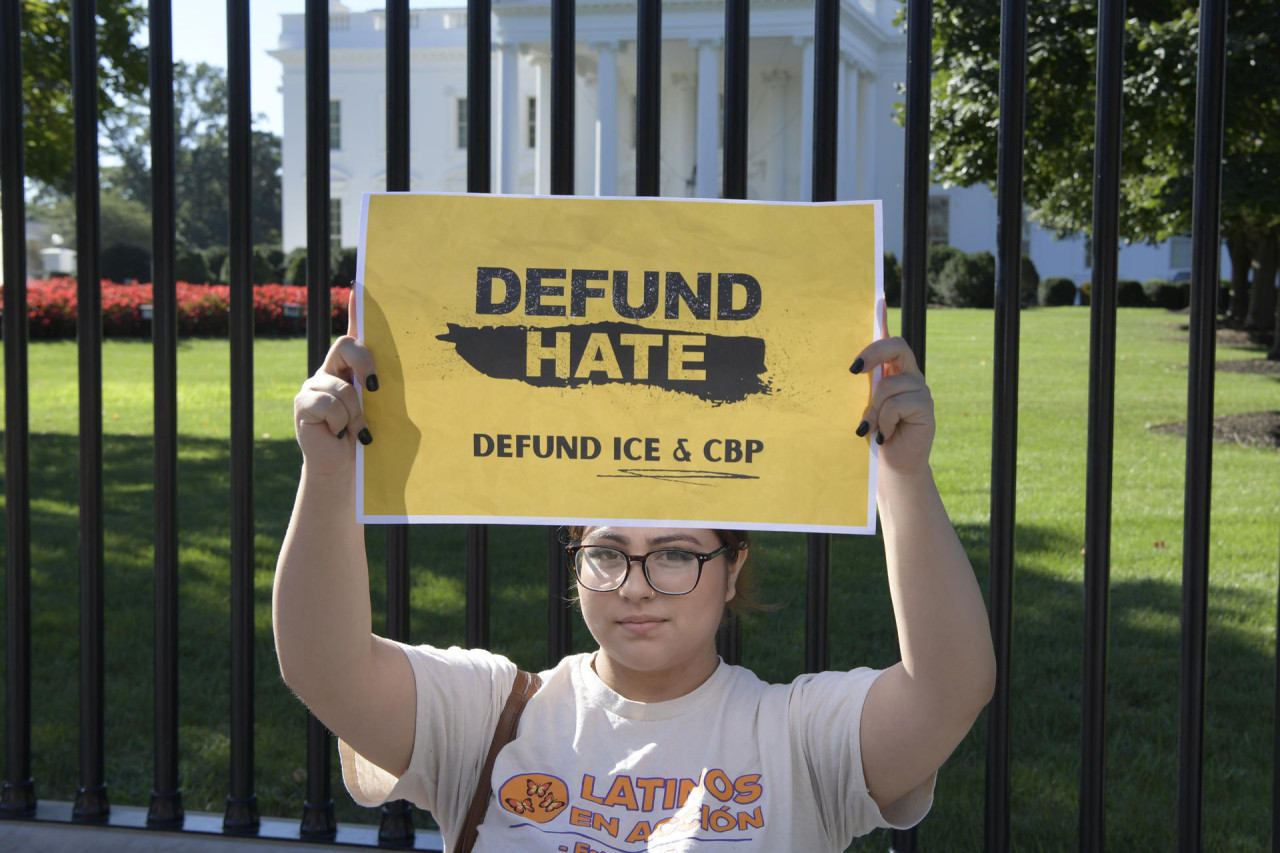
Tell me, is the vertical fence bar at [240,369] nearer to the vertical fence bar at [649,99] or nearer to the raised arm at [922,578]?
the vertical fence bar at [649,99]

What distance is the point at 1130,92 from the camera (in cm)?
1063

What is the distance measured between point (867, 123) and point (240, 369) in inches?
1464

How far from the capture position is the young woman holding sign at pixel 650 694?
4.77 feet

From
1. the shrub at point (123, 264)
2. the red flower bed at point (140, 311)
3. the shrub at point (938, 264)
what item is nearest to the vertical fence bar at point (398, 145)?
the red flower bed at point (140, 311)

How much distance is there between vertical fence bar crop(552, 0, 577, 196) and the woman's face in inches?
30.1

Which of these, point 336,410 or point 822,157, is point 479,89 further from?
point 336,410

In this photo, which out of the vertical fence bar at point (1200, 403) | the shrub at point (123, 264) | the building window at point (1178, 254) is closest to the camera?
the vertical fence bar at point (1200, 403)

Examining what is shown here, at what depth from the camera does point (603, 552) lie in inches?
61.5

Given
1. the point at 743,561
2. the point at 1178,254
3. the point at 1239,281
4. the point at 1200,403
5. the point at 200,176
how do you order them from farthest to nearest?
the point at 200,176
the point at 1178,254
the point at 1239,281
the point at 1200,403
the point at 743,561

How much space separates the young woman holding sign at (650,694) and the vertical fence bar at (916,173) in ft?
1.76

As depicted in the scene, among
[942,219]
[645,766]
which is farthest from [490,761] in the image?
[942,219]

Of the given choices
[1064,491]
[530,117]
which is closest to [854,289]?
[1064,491]

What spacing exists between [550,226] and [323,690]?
0.64 meters

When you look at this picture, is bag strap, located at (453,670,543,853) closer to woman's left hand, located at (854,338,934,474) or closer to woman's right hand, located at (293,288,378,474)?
woman's right hand, located at (293,288,378,474)
